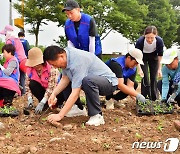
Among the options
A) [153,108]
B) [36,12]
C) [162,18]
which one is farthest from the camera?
[162,18]

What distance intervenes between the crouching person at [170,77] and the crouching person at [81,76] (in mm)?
1093

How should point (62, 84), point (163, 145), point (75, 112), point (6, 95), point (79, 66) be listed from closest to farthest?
point (163, 145)
point (79, 66)
point (62, 84)
point (75, 112)
point (6, 95)

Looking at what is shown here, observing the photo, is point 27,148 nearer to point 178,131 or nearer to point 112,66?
point 178,131

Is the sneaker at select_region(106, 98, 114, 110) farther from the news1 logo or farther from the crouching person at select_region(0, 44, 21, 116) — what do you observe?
the news1 logo

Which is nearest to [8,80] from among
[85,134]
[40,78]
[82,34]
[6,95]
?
[6,95]

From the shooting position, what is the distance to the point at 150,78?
6504 millimetres

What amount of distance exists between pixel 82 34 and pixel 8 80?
122 centimetres

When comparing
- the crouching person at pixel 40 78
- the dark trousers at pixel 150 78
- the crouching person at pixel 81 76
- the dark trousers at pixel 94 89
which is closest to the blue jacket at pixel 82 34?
the crouching person at pixel 40 78

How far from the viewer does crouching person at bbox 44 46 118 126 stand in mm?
4090

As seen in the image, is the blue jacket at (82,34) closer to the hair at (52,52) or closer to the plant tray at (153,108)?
the plant tray at (153,108)

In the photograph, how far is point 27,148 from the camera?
3.37 metres

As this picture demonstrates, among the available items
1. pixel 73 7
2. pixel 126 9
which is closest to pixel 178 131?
pixel 73 7

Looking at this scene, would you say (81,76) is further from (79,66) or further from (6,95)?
(6,95)

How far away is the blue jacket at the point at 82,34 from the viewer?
5086 mm
